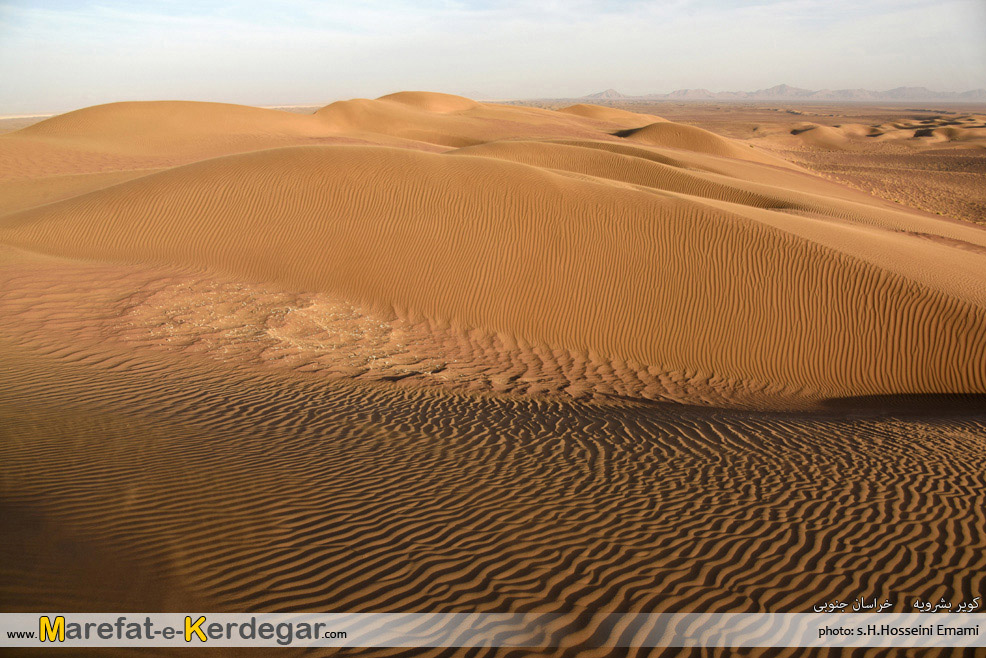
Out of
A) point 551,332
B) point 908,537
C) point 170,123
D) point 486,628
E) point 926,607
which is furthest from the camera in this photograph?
point 170,123

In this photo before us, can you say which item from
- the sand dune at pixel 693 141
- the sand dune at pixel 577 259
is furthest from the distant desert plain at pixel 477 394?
the sand dune at pixel 693 141

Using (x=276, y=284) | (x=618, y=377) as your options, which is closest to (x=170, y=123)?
(x=276, y=284)

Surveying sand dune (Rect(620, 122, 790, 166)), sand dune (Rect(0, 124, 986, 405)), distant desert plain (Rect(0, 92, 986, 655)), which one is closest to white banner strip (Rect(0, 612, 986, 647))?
distant desert plain (Rect(0, 92, 986, 655))

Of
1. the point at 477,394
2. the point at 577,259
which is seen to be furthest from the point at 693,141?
the point at 477,394

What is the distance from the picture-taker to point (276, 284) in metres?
12.3

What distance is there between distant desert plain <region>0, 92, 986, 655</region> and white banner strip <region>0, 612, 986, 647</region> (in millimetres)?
103

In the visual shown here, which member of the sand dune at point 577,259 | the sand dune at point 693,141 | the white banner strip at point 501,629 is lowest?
the white banner strip at point 501,629

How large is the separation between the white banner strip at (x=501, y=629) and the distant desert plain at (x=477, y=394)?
0.10 m

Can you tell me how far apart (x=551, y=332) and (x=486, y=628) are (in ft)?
26.0

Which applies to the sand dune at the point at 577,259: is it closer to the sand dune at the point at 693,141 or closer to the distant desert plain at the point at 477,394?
the distant desert plain at the point at 477,394

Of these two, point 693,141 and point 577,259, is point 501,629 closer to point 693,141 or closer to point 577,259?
point 577,259

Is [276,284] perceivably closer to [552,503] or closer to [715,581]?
[552,503]

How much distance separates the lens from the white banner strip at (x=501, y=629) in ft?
11.3

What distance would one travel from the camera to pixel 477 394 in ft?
28.0
